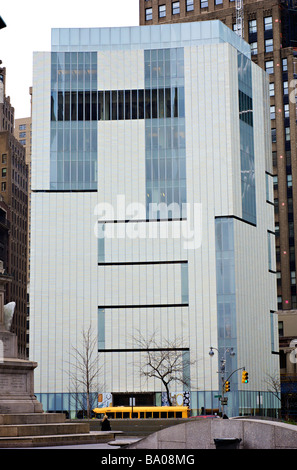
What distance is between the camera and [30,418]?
3353 cm

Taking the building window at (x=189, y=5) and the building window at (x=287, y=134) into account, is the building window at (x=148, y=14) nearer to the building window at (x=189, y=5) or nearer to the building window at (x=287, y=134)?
the building window at (x=189, y=5)

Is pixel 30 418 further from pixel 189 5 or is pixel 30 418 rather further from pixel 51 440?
pixel 189 5

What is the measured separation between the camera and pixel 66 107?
106188mm

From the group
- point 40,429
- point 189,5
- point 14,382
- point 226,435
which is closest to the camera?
point 226,435

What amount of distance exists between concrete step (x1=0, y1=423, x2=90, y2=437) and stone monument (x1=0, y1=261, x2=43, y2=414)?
1703 millimetres

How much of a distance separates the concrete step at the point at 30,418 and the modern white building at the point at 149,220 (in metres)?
65.0

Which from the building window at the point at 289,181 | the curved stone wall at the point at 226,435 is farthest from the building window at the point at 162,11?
the curved stone wall at the point at 226,435

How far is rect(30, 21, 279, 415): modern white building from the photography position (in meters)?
100

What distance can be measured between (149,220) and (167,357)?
18782 millimetres

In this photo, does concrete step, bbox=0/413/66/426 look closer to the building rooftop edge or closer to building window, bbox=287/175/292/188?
the building rooftop edge

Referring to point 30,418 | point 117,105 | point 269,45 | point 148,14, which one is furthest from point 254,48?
point 30,418

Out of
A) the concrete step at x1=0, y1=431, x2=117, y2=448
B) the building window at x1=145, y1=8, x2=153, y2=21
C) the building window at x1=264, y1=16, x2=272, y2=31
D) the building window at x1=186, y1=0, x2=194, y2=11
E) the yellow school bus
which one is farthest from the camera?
the building window at x1=145, y1=8, x2=153, y2=21

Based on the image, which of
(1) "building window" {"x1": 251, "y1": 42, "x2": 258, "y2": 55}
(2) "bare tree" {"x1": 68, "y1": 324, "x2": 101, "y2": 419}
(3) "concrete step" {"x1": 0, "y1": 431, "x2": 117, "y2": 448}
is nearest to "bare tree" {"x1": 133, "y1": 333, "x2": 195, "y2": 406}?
(2) "bare tree" {"x1": 68, "y1": 324, "x2": 101, "y2": 419}
